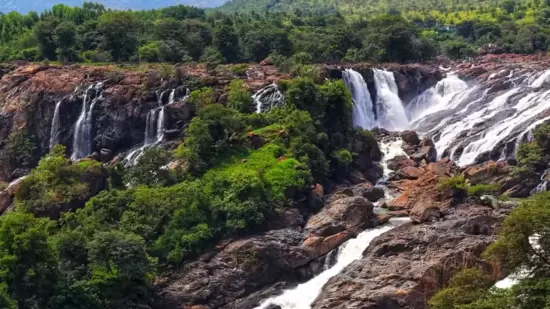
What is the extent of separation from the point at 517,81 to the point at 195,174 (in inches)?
1309

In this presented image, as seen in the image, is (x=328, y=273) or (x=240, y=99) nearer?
(x=328, y=273)

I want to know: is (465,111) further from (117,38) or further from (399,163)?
(117,38)

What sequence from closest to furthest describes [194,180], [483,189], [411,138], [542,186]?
[483,189]
[194,180]
[542,186]
[411,138]

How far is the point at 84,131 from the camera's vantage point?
53.9 metres

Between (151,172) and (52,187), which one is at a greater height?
(52,187)

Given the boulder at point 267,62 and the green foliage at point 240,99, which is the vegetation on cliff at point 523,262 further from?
the boulder at point 267,62

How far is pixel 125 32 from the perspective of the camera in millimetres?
67688

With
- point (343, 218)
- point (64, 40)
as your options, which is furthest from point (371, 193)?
point (64, 40)

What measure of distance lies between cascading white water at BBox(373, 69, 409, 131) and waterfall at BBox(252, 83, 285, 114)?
1437 cm

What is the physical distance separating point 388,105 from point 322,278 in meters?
32.0

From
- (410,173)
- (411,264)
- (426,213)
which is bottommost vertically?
(411,264)

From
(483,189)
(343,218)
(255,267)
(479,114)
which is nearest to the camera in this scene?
(255,267)

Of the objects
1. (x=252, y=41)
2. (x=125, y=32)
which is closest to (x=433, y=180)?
(x=252, y=41)

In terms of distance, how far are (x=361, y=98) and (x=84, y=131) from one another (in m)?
24.3
